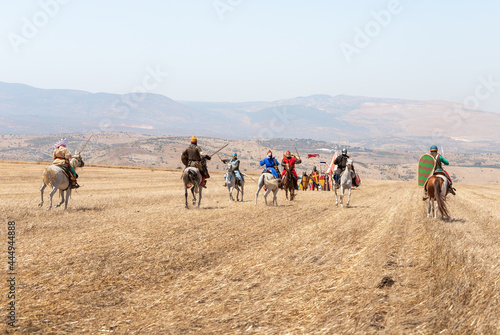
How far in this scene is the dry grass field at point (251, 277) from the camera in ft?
22.3

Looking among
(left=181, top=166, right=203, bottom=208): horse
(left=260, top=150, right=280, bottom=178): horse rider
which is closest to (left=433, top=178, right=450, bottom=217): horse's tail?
(left=260, top=150, right=280, bottom=178): horse rider

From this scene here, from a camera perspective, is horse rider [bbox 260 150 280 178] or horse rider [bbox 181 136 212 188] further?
horse rider [bbox 260 150 280 178]

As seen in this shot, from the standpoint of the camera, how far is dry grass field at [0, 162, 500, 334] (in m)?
6.81

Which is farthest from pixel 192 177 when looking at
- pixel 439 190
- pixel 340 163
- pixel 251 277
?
pixel 251 277

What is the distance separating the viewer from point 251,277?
9.12m

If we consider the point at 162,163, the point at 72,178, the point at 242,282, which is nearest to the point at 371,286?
the point at 242,282

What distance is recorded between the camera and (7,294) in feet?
25.7

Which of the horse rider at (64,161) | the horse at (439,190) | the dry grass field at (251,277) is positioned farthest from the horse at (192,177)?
the horse at (439,190)

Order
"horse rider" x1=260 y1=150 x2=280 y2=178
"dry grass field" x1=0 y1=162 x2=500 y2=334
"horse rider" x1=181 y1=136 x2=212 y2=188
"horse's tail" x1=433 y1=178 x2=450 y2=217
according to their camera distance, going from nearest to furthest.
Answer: "dry grass field" x1=0 y1=162 x2=500 y2=334 → "horse's tail" x1=433 y1=178 x2=450 y2=217 → "horse rider" x1=181 y1=136 x2=212 y2=188 → "horse rider" x1=260 y1=150 x2=280 y2=178

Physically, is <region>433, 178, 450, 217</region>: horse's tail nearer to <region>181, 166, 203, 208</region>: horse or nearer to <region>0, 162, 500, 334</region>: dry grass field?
<region>0, 162, 500, 334</region>: dry grass field

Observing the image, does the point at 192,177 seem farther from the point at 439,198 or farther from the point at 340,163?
the point at 439,198

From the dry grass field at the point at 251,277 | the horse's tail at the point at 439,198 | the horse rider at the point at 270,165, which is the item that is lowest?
the dry grass field at the point at 251,277

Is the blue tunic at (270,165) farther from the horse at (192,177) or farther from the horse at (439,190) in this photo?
the horse at (439,190)

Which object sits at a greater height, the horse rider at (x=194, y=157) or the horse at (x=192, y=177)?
the horse rider at (x=194, y=157)
